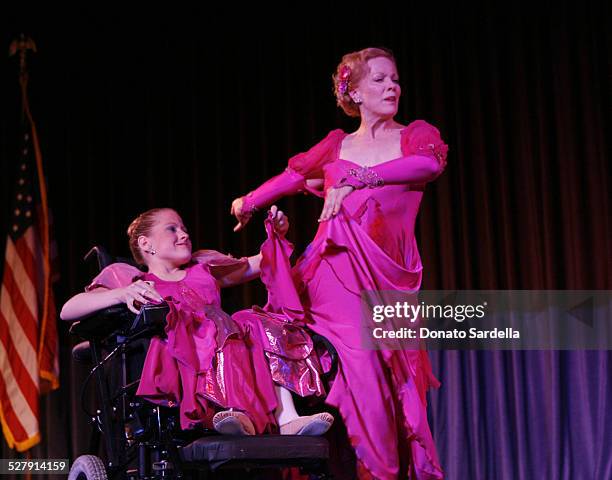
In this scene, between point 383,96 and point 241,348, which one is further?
point 383,96

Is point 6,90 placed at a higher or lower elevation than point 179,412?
higher

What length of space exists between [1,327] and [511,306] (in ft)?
8.82

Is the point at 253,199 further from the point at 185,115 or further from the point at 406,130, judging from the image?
the point at 185,115

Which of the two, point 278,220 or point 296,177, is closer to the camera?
point 278,220

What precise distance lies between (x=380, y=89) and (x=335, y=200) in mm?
494

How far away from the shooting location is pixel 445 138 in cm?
459

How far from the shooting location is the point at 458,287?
450 centimetres

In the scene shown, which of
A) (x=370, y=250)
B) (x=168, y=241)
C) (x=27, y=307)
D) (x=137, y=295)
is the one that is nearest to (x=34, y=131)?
(x=27, y=307)

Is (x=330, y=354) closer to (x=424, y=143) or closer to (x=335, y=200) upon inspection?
(x=335, y=200)

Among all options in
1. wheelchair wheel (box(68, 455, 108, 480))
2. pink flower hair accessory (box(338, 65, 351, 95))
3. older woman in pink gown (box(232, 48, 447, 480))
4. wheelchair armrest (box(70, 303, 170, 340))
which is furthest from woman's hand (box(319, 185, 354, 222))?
wheelchair wheel (box(68, 455, 108, 480))

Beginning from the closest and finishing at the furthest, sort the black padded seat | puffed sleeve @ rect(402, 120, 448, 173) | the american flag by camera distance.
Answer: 1. the black padded seat
2. puffed sleeve @ rect(402, 120, 448, 173)
3. the american flag

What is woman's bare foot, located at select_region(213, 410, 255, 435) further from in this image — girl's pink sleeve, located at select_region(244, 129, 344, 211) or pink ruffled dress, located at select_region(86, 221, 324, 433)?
girl's pink sleeve, located at select_region(244, 129, 344, 211)

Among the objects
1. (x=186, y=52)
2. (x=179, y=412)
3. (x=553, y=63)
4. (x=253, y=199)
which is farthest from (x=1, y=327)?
(x=553, y=63)

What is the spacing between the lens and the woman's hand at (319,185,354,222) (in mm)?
2846
